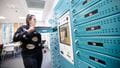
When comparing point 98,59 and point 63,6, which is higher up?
point 63,6

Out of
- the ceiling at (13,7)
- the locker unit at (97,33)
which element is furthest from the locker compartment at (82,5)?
the ceiling at (13,7)

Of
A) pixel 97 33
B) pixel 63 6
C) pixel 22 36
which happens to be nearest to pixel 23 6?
pixel 22 36

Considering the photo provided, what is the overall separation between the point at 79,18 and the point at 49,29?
1.52 metres

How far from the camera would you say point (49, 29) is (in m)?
2.41

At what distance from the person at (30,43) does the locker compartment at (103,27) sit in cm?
105

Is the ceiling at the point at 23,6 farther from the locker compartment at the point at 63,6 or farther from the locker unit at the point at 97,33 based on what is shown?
the locker unit at the point at 97,33

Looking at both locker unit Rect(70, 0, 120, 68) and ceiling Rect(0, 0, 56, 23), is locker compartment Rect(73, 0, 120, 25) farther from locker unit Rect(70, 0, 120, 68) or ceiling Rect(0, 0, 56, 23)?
ceiling Rect(0, 0, 56, 23)

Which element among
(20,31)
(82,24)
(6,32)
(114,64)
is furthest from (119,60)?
(6,32)

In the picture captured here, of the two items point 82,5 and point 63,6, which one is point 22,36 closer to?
point 63,6

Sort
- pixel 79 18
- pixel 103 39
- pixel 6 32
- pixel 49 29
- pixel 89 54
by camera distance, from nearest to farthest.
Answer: pixel 103 39, pixel 89 54, pixel 79 18, pixel 49 29, pixel 6 32

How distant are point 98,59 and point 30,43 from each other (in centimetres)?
125

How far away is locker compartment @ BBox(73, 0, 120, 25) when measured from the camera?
517mm

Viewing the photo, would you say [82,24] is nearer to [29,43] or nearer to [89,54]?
[89,54]

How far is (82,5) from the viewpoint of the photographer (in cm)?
86
